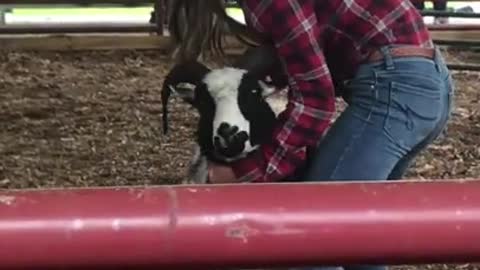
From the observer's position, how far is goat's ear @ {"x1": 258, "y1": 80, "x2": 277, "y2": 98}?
2449 mm

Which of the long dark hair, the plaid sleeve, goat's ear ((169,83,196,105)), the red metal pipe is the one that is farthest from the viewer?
goat's ear ((169,83,196,105))

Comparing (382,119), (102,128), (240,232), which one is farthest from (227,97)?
(102,128)

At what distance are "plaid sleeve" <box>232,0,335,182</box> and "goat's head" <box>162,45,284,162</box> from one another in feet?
0.18

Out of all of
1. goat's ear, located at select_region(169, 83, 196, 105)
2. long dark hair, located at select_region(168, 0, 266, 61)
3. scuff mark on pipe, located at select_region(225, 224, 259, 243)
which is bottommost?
goat's ear, located at select_region(169, 83, 196, 105)

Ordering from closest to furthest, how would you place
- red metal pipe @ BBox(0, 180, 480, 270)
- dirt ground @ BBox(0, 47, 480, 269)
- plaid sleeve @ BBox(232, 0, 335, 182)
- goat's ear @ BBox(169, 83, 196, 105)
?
red metal pipe @ BBox(0, 180, 480, 270) → plaid sleeve @ BBox(232, 0, 335, 182) → goat's ear @ BBox(169, 83, 196, 105) → dirt ground @ BBox(0, 47, 480, 269)

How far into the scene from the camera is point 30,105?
266 inches

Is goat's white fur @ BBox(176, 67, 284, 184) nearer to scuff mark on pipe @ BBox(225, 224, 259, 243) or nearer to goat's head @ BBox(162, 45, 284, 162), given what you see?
goat's head @ BBox(162, 45, 284, 162)

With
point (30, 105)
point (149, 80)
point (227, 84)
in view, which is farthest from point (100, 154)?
point (227, 84)

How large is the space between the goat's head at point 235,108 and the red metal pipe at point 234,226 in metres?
1.25

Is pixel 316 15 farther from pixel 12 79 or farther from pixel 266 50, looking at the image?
pixel 12 79

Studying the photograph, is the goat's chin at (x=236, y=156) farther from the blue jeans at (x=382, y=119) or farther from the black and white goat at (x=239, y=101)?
the blue jeans at (x=382, y=119)

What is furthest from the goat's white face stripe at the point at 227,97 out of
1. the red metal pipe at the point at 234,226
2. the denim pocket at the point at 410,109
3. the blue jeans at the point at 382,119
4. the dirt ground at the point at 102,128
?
the dirt ground at the point at 102,128

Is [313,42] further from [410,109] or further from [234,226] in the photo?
[234,226]

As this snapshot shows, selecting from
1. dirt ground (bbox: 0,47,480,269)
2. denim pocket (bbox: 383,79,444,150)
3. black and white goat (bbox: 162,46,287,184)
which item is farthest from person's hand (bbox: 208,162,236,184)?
dirt ground (bbox: 0,47,480,269)
